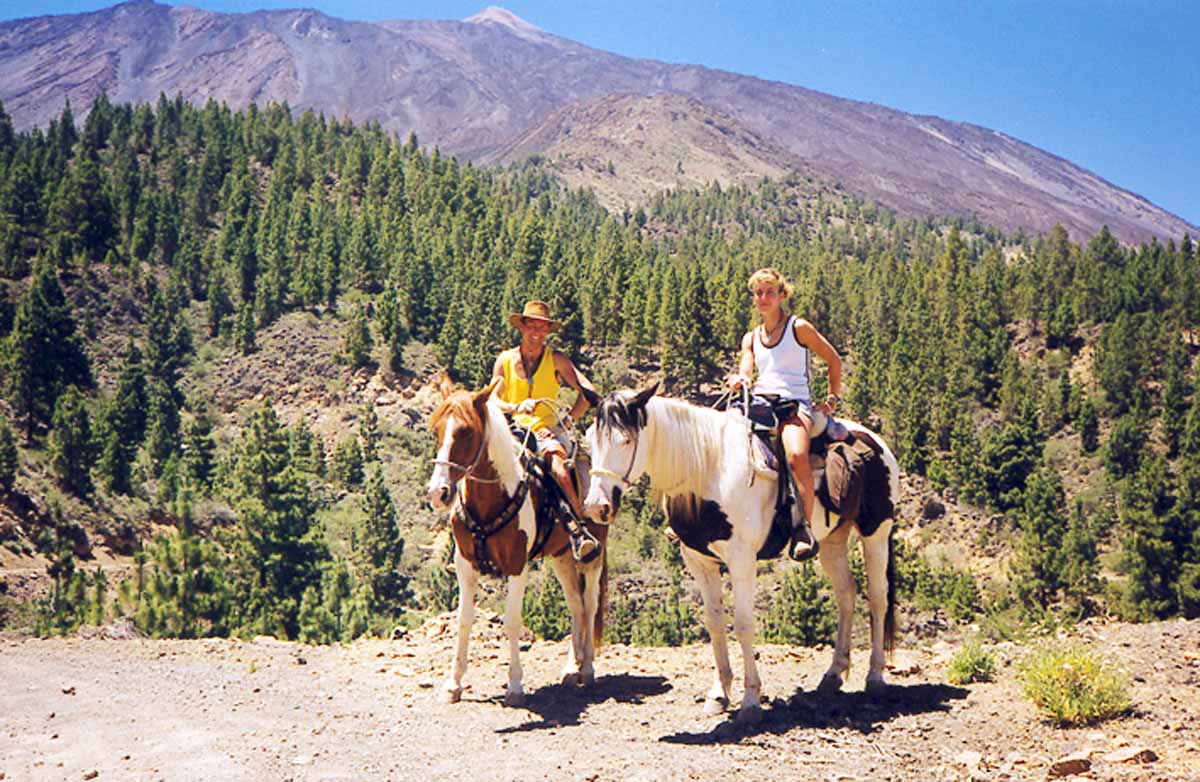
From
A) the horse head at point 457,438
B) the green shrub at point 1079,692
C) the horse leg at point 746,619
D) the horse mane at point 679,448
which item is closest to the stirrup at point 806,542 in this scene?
the horse leg at point 746,619

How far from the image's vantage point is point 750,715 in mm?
6875

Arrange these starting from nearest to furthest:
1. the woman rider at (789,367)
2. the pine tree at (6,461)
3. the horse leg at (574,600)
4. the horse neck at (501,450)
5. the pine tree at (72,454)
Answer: the woman rider at (789,367) < the horse neck at (501,450) < the horse leg at (574,600) < the pine tree at (6,461) < the pine tree at (72,454)

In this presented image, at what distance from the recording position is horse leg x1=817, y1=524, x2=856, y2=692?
8070mm

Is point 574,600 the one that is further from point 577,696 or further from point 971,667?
point 971,667

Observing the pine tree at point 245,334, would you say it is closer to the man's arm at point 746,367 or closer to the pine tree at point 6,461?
the pine tree at point 6,461

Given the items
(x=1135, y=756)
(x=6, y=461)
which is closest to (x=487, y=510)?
(x=1135, y=756)

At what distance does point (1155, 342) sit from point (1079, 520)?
91.7ft

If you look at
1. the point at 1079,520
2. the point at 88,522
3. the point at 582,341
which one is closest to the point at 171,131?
the point at 582,341

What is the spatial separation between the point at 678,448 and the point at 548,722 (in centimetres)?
248

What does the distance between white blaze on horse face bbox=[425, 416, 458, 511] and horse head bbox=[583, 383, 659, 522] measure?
1186 mm

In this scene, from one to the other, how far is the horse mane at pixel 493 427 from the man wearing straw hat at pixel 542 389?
1.38 feet

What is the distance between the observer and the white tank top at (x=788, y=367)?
291 inches

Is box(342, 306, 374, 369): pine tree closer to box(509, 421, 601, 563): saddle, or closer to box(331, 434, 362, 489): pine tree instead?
box(331, 434, 362, 489): pine tree

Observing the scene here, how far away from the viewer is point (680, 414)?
7.11 meters
